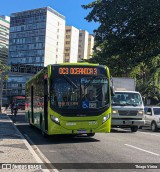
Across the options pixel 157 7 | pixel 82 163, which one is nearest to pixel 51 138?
pixel 82 163

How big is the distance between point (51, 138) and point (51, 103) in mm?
2421

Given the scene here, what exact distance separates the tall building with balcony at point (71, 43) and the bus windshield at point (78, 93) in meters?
143

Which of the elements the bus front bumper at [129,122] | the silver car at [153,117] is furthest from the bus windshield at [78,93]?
the silver car at [153,117]

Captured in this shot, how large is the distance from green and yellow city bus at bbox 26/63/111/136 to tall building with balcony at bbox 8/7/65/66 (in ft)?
423

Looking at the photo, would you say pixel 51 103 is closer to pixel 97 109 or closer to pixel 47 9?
pixel 97 109

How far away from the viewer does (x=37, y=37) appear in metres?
147

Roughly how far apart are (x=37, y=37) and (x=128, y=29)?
11896 centimetres

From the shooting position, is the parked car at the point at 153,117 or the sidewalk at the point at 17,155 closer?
the sidewalk at the point at 17,155

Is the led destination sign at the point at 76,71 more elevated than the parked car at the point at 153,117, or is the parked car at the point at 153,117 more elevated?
the led destination sign at the point at 76,71

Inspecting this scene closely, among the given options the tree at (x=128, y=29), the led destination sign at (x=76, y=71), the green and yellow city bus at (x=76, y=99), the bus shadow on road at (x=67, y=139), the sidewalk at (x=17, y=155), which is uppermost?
the tree at (x=128, y=29)

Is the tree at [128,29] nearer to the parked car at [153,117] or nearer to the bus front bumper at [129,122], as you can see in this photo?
the parked car at [153,117]

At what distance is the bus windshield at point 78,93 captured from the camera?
49.5ft

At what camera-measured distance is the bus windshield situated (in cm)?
1509

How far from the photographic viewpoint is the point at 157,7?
88.7 feet
